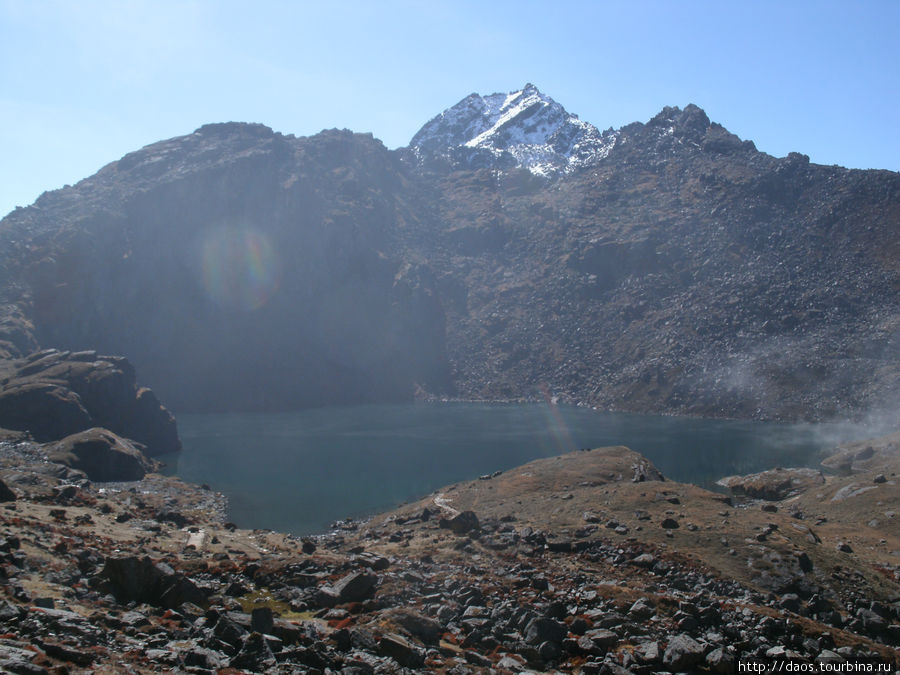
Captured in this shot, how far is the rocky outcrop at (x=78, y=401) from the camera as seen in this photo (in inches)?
3755

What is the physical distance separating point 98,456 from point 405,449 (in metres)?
48.8

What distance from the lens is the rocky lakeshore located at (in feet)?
61.2

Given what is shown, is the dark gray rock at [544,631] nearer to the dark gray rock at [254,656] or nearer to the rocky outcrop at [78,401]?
the dark gray rock at [254,656]

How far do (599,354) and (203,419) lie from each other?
113978 mm

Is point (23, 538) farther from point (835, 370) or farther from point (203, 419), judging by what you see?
point (835, 370)

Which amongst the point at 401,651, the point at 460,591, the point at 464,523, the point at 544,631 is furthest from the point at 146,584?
the point at 464,523

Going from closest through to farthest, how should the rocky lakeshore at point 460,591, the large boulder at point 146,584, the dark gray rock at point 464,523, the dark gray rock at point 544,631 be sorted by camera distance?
the rocky lakeshore at point 460,591, the dark gray rock at point 544,631, the large boulder at point 146,584, the dark gray rock at point 464,523

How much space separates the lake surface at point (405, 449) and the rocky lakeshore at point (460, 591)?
27126mm

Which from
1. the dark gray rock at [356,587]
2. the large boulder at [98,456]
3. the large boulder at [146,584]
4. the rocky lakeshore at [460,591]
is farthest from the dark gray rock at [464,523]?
the large boulder at [98,456]

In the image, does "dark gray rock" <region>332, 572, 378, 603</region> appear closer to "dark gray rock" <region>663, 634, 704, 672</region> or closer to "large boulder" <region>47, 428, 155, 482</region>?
"dark gray rock" <region>663, 634, 704, 672</region>

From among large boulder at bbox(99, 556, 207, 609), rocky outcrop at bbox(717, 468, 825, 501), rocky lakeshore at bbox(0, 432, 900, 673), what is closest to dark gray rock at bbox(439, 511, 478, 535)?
rocky lakeshore at bbox(0, 432, 900, 673)

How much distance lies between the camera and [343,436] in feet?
432

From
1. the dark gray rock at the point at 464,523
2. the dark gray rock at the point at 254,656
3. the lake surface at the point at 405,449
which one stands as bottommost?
the lake surface at the point at 405,449

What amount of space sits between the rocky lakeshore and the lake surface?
27126 mm
